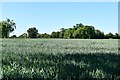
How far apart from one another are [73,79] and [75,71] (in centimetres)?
111

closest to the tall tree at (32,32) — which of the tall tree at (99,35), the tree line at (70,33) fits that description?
the tree line at (70,33)

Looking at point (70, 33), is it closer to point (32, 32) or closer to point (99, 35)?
point (99, 35)

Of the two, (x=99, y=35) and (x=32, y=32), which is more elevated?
(x=32, y=32)

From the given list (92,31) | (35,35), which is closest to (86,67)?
(35,35)

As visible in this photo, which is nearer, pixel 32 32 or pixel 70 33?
pixel 32 32

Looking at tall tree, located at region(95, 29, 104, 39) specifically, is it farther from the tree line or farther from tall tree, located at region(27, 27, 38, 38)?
tall tree, located at region(27, 27, 38, 38)

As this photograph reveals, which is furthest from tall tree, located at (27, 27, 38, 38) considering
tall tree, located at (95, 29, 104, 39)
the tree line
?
tall tree, located at (95, 29, 104, 39)

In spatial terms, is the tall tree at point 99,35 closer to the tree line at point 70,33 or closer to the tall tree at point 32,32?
the tree line at point 70,33

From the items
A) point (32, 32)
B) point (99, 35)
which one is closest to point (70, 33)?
point (99, 35)

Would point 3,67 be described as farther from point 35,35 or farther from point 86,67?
point 35,35

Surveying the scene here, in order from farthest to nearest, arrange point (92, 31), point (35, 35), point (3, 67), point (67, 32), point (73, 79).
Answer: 1. point (67, 32)
2. point (92, 31)
3. point (35, 35)
4. point (3, 67)
5. point (73, 79)

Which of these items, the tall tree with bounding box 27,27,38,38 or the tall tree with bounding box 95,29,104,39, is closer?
the tall tree with bounding box 27,27,38,38

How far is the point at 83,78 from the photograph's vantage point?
9289 millimetres

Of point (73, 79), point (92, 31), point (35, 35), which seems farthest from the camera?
point (92, 31)
